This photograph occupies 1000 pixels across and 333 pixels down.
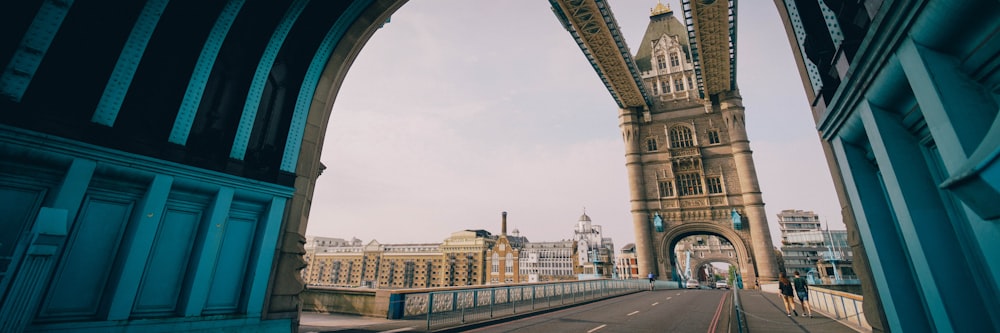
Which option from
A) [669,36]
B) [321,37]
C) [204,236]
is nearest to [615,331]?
[204,236]

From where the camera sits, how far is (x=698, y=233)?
33469 mm

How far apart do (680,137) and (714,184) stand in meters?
6.24

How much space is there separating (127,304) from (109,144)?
6.25ft

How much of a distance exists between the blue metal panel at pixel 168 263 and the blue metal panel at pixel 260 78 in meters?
1.05

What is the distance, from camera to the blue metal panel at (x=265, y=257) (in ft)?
15.5

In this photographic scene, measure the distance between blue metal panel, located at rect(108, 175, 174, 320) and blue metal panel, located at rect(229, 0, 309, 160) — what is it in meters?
0.97

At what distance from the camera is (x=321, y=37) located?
587cm

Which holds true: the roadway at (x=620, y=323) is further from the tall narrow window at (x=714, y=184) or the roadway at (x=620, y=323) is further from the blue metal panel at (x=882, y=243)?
the tall narrow window at (x=714, y=184)

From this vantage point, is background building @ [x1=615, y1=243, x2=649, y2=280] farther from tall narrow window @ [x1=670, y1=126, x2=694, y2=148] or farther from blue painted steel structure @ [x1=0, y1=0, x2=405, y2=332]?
blue painted steel structure @ [x1=0, y1=0, x2=405, y2=332]

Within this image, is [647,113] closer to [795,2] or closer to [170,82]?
[795,2]

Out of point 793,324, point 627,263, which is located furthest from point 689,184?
point 627,263

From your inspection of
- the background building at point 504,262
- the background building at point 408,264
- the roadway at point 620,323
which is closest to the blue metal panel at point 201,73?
the roadway at point 620,323

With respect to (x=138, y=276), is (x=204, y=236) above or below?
above

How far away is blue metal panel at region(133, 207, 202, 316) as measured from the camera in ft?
13.6
